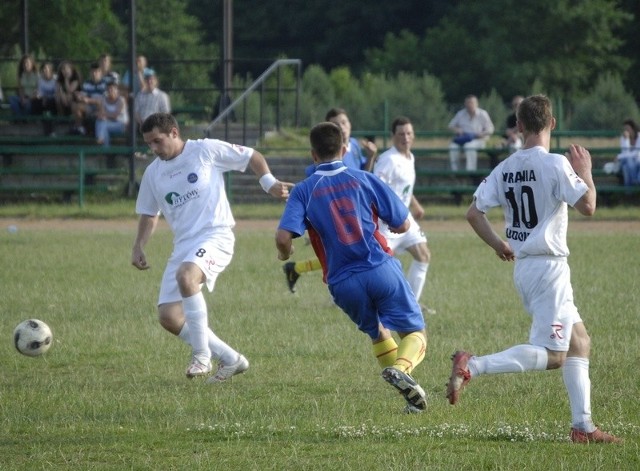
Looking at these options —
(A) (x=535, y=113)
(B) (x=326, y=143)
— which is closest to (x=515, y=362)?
(A) (x=535, y=113)

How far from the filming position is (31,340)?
31.8 feet

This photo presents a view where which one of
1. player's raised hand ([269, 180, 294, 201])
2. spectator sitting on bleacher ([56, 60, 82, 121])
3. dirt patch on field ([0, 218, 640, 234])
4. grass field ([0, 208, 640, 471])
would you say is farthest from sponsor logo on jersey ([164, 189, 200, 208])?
spectator sitting on bleacher ([56, 60, 82, 121])

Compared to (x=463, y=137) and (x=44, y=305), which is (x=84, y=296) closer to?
(x=44, y=305)

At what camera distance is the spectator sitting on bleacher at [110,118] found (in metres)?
27.0

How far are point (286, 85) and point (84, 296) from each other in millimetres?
29319

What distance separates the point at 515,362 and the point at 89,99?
21.7 metres

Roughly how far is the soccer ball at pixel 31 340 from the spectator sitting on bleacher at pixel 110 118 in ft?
57.3

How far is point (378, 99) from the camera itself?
124 ft

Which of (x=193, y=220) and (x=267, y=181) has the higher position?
(x=267, y=181)

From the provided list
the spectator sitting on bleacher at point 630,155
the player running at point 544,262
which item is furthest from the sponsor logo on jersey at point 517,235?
the spectator sitting on bleacher at point 630,155

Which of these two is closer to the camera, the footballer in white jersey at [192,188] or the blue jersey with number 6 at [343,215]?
the blue jersey with number 6 at [343,215]

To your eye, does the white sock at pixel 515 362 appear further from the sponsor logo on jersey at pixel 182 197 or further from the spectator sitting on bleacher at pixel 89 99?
the spectator sitting on bleacher at pixel 89 99

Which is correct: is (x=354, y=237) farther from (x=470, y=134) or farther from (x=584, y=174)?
(x=470, y=134)

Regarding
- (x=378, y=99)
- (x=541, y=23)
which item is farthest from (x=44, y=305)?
(x=541, y=23)
